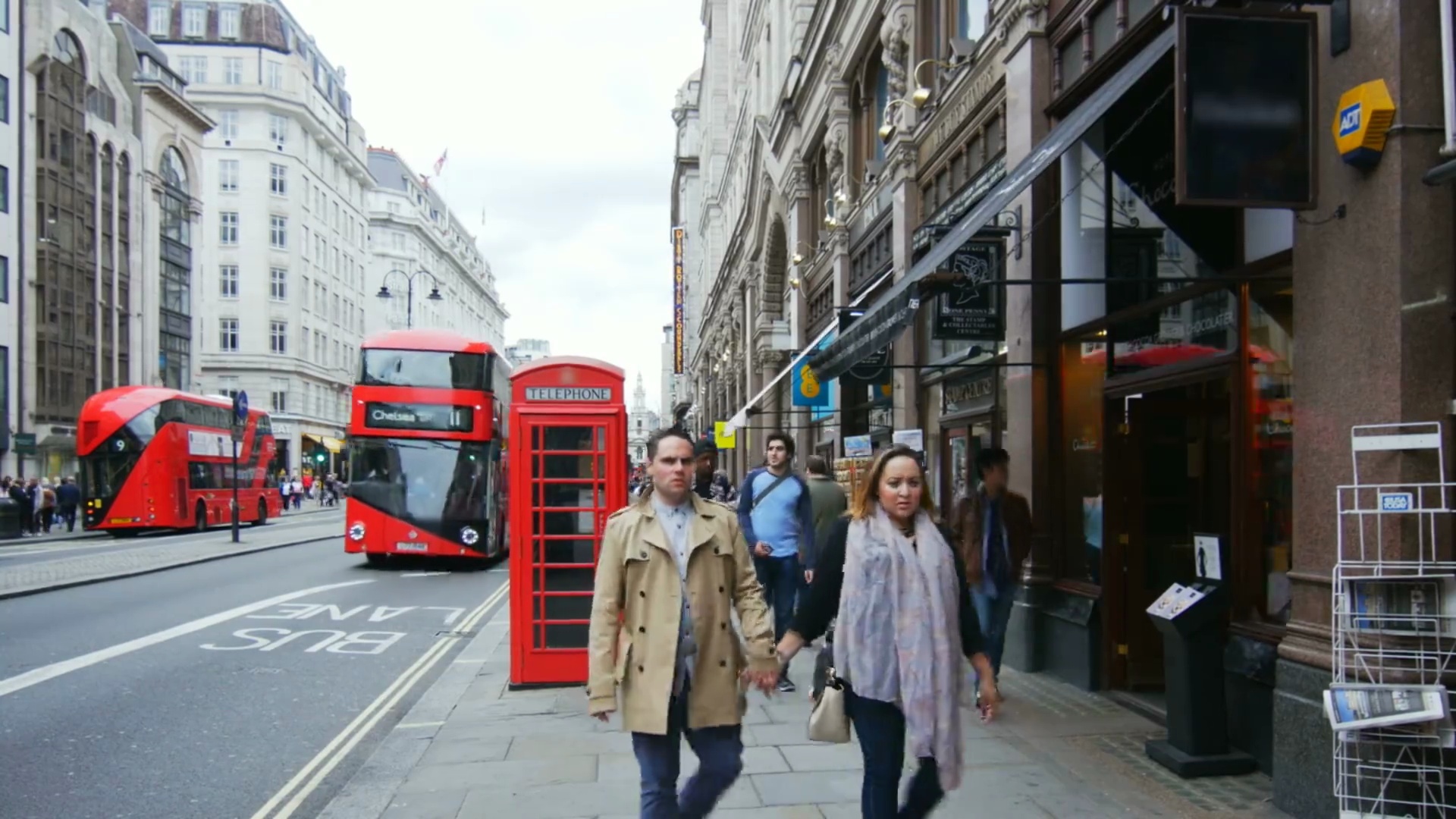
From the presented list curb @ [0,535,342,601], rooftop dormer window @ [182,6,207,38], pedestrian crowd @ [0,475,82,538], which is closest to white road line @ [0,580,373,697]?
curb @ [0,535,342,601]

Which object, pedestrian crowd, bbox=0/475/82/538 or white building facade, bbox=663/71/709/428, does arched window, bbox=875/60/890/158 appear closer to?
pedestrian crowd, bbox=0/475/82/538

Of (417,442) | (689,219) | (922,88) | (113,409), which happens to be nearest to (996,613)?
(922,88)

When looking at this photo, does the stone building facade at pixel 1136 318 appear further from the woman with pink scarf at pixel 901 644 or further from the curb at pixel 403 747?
the curb at pixel 403 747

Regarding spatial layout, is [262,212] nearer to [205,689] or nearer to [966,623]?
[205,689]

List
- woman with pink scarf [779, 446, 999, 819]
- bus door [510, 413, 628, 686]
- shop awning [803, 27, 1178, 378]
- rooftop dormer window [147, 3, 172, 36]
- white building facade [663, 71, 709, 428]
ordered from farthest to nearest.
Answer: rooftop dormer window [147, 3, 172, 36] → white building facade [663, 71, 709, 428] → bus door [510, 413, 628, 686] → shop awning [803, 27, 1178, 378] → woman with pink scarf [779, 446, 999, 819]

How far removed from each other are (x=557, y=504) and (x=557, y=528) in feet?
0.61

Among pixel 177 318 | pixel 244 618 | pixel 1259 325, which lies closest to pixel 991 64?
pixel 1259 325

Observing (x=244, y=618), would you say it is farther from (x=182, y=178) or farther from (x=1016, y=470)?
(x=182, y=178)

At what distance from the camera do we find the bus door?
8.61 m

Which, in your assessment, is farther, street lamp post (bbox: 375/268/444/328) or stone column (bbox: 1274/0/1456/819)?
street lamp post (bbox: 375/268/444/328)

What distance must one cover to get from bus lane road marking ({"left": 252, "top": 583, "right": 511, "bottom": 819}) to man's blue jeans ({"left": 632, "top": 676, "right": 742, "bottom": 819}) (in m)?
2.60

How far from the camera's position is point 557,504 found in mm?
8727

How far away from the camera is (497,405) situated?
20.0m

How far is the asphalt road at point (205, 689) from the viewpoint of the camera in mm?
6172
